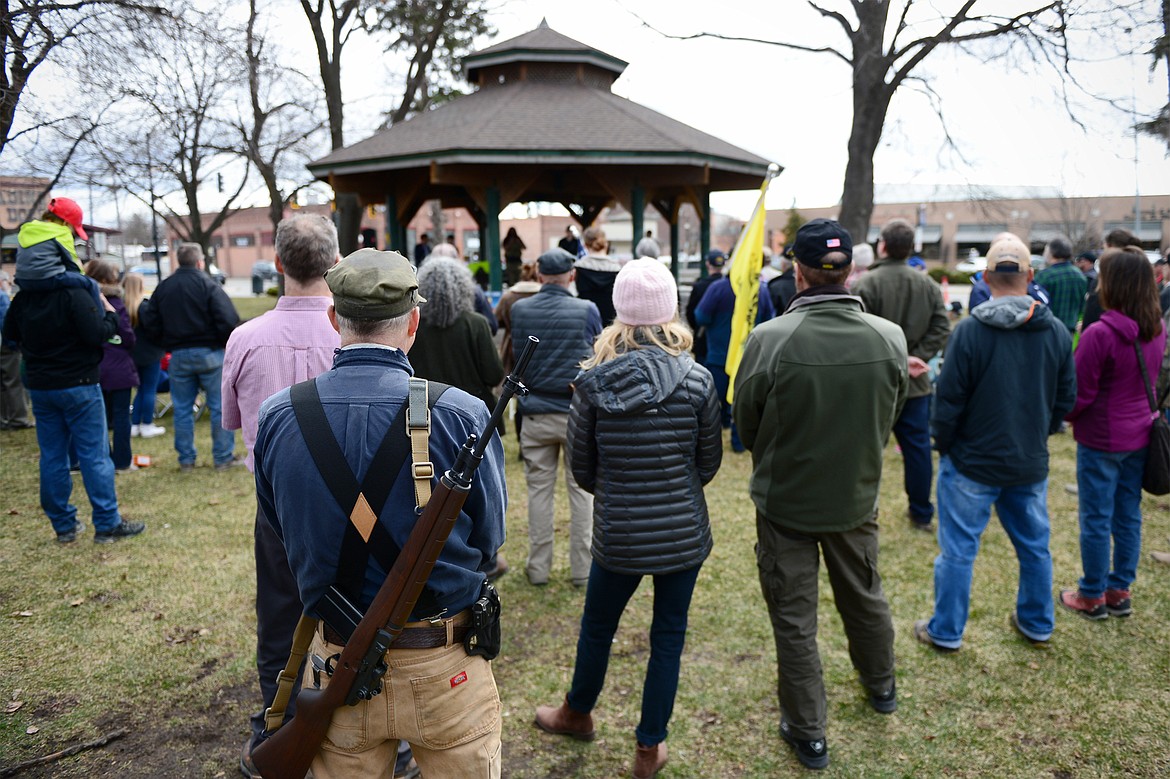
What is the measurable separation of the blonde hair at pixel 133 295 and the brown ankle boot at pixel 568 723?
21.5ft

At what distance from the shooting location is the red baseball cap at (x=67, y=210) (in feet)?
16.8

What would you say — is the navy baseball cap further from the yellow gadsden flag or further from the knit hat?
the yellow gadsden flag

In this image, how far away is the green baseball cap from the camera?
1.90 metres

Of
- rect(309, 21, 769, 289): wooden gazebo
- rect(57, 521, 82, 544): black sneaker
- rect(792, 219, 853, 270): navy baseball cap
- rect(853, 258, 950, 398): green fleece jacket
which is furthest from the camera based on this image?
rect(309, 21, 769, 289): wooden gazebo

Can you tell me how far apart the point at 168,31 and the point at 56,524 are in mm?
4764

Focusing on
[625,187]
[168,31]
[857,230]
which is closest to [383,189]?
[625,187]

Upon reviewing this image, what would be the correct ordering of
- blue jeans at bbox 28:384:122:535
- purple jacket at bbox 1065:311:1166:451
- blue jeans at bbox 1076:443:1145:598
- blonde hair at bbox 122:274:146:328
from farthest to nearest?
blonde hair at bbox 122:274:146:328 → blue jeans at bbox 28:384:122:535 → blue jeans at bbox 1076:443:1145:598 → purple jacket at bbox 1065:311:1166:451

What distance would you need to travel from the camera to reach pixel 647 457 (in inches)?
113

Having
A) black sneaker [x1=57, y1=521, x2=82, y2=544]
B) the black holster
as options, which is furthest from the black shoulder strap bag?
black sneaker [x1=57, y1=521, x2=82, y2=544]

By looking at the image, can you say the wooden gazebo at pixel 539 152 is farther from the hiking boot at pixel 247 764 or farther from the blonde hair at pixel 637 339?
the hiking boot at pixel 247 764

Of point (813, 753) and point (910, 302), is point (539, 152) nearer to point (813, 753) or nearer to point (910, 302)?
point (910, 302)

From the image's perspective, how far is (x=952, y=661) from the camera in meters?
4.04

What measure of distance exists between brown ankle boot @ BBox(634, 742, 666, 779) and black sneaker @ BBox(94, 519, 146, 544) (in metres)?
4.45

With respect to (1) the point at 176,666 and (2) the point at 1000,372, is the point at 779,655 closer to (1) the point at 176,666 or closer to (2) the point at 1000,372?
(2) the point at 1000,372
